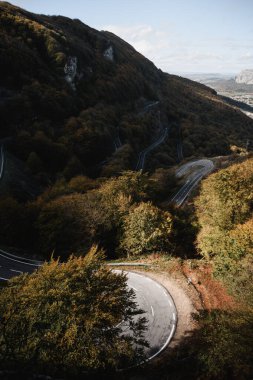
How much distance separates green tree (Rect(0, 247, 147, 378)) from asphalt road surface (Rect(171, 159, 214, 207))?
1661 inches

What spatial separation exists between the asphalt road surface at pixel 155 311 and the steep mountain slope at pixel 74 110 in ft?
131

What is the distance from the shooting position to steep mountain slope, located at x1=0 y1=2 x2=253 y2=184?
72.7 metres

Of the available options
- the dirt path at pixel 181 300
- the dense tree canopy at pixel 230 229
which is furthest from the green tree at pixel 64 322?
the dense tree canopy at pixel 230 229

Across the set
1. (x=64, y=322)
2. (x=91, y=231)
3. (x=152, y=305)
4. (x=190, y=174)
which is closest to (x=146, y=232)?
(x=91, y=231)

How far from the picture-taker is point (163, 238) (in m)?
36.3

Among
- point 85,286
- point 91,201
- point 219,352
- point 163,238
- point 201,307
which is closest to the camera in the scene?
point 219,352

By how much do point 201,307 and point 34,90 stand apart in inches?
2777

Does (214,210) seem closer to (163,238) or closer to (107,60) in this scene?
(163,238)

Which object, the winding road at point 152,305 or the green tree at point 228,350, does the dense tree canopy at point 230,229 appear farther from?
the winding road at point 152,305

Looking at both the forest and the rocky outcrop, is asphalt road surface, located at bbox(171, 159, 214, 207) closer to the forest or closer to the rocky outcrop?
the forest

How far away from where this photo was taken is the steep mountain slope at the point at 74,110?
7269cm

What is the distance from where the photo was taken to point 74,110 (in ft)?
299

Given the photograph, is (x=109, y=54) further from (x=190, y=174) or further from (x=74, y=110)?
(x=190, y=174)

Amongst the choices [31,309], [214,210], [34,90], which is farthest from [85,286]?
[34,90]
